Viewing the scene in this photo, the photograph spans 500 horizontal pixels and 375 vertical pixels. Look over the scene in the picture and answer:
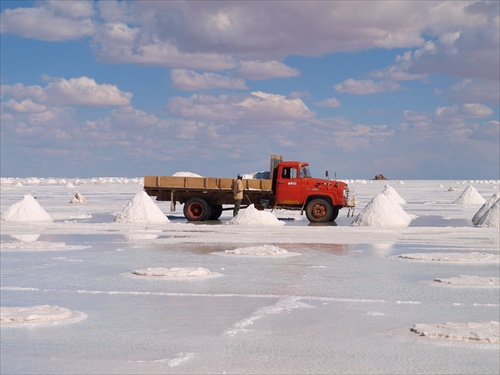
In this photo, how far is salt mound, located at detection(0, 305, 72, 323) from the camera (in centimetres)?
904

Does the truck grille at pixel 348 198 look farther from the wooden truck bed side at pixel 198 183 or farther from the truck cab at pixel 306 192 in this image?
the wooden truck bed side at pixel 198 183

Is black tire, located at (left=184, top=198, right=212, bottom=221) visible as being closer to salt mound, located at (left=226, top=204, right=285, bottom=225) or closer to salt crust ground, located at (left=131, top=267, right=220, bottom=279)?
salt mound, located at (left=226, top=204, right=285, bottom=225)

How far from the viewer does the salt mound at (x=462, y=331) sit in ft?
26.3

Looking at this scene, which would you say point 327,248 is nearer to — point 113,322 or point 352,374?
point 113,322

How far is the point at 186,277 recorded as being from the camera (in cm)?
1279

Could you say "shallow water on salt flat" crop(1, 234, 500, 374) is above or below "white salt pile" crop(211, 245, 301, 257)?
below

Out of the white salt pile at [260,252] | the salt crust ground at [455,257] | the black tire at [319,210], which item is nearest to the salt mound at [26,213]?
the black tire at [319,210]

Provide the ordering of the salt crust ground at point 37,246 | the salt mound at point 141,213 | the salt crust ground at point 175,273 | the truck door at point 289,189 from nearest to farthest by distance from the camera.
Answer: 1. the salt crust ground at point 175,273
2. the salt crust ground at point 37,246
3. the salt mound at point 141,213
4. the truck door at point 289,189

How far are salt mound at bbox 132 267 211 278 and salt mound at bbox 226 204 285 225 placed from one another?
12370mm

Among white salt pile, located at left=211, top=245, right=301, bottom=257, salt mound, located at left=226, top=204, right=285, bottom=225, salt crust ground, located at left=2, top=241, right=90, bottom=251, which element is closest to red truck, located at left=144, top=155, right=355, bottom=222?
salt mound, located at left=226, top=204, right=285, bottom=225

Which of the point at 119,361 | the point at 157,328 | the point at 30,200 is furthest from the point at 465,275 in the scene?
the point at 30,200

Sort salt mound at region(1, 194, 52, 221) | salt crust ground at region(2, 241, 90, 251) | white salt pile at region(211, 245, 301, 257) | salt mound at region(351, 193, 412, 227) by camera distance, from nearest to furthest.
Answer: white salt pile at region(211, 245, 301, 257), salt crust ground at region(2, 241, 90, 251), salt mound at region(351, 193, 412, 227), salt mound at region(1, 194, 52, 221)

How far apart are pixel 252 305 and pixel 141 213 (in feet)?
56.2

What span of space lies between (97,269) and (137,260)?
1.58 meters
